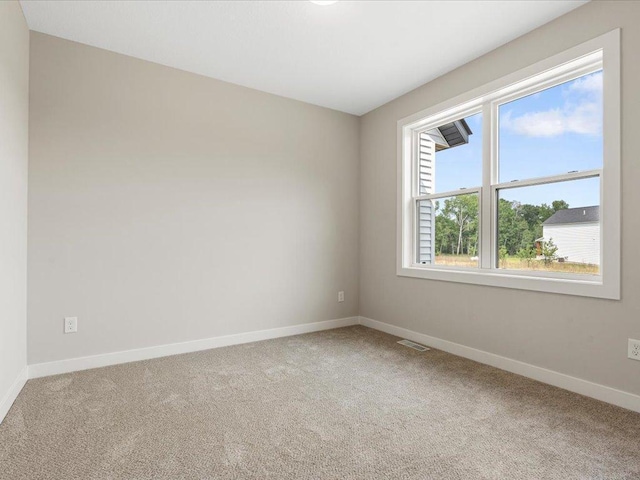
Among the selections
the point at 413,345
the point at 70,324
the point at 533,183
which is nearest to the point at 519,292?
the point at 533,183

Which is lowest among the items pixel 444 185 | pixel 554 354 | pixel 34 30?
pixel 554 354

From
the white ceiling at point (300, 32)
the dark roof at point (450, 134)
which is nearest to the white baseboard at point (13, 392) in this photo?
the white ceiling at point (300, 32)

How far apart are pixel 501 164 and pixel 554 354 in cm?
151

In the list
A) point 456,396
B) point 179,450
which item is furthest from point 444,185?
point 179,450

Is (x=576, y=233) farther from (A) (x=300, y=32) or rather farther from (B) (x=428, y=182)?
(A) (x=300, y=32)

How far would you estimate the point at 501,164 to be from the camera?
9.72 ft

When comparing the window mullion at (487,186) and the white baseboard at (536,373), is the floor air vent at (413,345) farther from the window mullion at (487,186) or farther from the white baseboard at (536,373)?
the window mullion at (487,186)

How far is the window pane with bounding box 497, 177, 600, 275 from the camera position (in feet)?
7.90

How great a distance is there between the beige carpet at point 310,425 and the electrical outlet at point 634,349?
0.34 m

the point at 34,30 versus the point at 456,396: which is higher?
the point at 34,30

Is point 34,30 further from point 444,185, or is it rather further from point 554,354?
point 554,354

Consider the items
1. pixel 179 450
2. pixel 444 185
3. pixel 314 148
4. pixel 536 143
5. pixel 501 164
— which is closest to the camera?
pixel 179 450

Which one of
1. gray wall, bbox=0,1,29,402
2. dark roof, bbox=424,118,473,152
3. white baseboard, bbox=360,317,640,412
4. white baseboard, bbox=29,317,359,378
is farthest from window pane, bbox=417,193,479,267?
gray wall, bbox=0,1,29,402

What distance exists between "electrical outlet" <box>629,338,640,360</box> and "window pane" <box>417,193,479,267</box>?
3.90 ft
